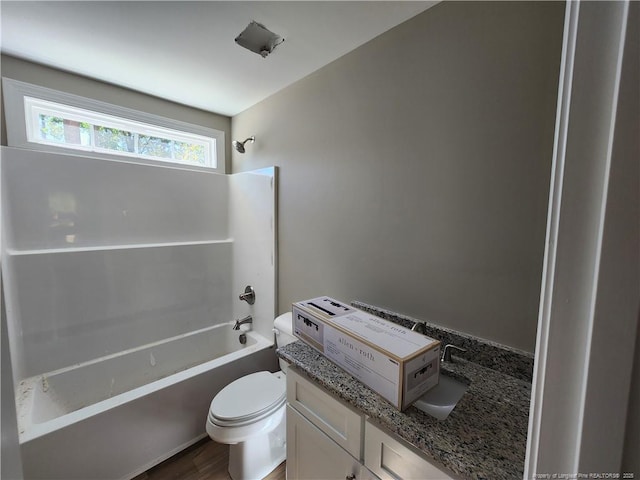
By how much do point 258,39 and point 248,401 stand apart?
1.98m

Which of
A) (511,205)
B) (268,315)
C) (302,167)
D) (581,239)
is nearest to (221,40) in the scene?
(302,167)

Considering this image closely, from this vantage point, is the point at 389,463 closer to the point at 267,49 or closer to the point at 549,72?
the point at 549,72

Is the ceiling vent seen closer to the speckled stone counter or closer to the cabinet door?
the speckled stone counter

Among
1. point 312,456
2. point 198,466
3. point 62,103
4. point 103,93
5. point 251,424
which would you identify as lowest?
point 198,466


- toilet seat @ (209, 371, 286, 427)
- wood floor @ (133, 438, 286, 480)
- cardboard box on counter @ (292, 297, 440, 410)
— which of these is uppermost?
cardboard box on counter @ (292, 297, 440, 410)

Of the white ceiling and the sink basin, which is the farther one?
the white ceiling

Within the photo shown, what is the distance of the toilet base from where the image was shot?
1384mm

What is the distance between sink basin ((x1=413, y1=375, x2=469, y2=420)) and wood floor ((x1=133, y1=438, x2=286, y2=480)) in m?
1.12

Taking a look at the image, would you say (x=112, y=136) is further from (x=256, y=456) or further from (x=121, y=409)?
(x=256, y=456)

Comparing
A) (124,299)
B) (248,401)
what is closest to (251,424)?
(248,401)

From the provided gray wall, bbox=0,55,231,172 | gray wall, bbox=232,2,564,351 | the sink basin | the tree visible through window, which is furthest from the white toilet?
gray wall, bbox=0,55,231,172

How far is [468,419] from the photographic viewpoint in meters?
0.76

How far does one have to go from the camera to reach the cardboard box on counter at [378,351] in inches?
31.3

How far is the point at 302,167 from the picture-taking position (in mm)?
1789
